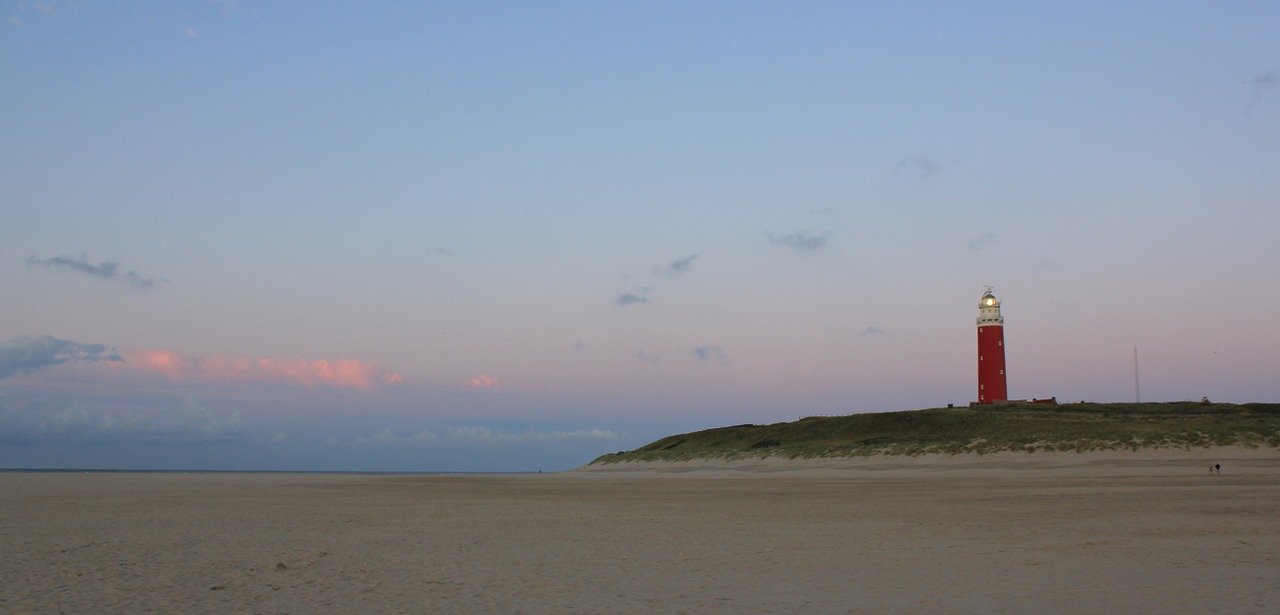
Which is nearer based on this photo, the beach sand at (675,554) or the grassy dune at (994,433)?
the beach sand at (675,554)

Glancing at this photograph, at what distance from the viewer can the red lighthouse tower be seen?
82.4 m

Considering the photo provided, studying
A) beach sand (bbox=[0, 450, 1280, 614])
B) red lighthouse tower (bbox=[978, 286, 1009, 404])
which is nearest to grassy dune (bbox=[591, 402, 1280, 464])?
red lighthouse tower (bbox=[978, 286, 1009, 404])

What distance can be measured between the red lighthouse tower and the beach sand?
53803mm

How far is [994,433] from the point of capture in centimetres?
5409

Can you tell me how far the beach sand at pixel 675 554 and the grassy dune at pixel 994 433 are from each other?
18.9m

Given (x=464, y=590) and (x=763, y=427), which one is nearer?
(x=464, y=590)

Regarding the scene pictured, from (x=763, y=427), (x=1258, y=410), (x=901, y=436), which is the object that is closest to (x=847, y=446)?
(x=901, y=436)

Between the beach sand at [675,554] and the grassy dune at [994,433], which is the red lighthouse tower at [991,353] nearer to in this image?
the grassy dune at [994,433]

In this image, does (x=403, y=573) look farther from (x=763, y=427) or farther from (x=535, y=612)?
(x=763, y=427)

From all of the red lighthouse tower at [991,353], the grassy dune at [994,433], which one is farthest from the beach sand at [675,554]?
the red lighthouse tower at [991,353]

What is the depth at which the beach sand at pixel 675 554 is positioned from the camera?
1129 centimetres

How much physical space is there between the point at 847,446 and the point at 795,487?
22561 millimetres

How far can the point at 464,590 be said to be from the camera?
1232 cm

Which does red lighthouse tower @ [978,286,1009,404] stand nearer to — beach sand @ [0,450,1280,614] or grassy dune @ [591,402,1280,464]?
grassy dune @ [591,402,1280,464]
